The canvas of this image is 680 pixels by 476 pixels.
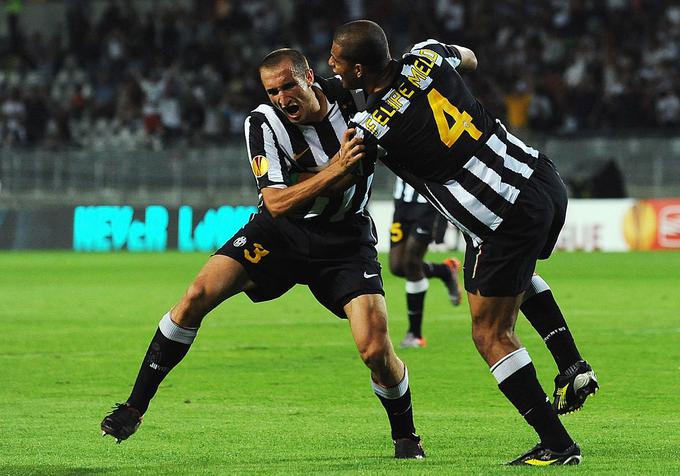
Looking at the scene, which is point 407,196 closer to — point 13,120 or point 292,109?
point 292,109

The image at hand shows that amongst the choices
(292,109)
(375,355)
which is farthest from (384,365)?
(292,109)

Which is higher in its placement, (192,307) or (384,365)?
(192,307)

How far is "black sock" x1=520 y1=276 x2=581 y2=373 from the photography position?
6422mm

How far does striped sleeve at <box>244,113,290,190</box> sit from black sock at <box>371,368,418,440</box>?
106 centimetres

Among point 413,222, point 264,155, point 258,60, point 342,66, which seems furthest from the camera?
point 258,60

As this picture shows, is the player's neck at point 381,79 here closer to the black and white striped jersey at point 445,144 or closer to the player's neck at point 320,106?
the black and white striped jersey at point 445,144

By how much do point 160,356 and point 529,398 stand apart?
5.79 ft

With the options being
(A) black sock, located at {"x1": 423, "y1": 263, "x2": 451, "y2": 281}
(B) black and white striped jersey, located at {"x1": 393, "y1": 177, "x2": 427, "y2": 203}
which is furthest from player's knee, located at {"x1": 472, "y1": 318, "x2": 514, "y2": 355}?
(A) black sock, located at {"x1": 423, "y1": 263, "x2": 451, "y2": 281}

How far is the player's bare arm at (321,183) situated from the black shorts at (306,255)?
370 millimetres

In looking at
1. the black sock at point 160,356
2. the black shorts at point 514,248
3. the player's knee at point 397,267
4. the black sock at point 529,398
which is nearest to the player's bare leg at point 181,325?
the black sock at point 160,356

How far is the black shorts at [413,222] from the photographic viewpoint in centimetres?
1108

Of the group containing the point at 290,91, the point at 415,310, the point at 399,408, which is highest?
the point at 290,91

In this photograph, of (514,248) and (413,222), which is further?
(413,222)

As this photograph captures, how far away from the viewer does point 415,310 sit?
35.5 ft
